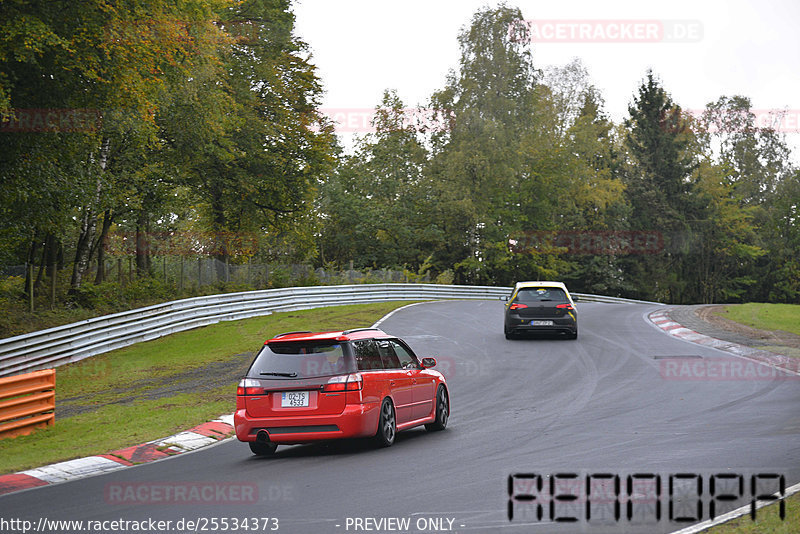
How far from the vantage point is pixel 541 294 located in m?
24.5

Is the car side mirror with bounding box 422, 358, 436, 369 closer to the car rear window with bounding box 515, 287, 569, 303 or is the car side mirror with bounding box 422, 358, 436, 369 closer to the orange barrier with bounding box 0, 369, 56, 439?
the orange barrier with bounding box 0, 369, 56, 439

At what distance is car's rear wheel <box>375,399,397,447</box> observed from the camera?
10.4m

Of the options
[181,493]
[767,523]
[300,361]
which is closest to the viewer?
[767,523]

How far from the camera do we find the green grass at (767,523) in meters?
5.98

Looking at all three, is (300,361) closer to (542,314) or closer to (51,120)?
(51,120)

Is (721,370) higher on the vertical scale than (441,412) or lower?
lower

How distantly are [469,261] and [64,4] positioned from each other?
47.1 metres

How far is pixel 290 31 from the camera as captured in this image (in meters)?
41.6

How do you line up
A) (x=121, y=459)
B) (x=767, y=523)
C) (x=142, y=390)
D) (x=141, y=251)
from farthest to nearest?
(x=141, y=251), (x=142, y=390), (x=121, y=459), (x=767, y=523)

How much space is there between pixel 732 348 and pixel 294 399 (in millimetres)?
15074

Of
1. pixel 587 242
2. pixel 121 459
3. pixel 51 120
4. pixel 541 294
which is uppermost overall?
pixel 51 120

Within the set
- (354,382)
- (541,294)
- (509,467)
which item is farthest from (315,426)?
(541,294)

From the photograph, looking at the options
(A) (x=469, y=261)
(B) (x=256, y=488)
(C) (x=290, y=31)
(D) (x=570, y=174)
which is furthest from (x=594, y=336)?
(D) (x=570, y=174)

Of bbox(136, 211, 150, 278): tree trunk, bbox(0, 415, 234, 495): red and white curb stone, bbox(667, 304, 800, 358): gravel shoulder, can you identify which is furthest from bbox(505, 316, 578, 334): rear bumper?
bbox(136, 211, 150, 278): tree trunk
